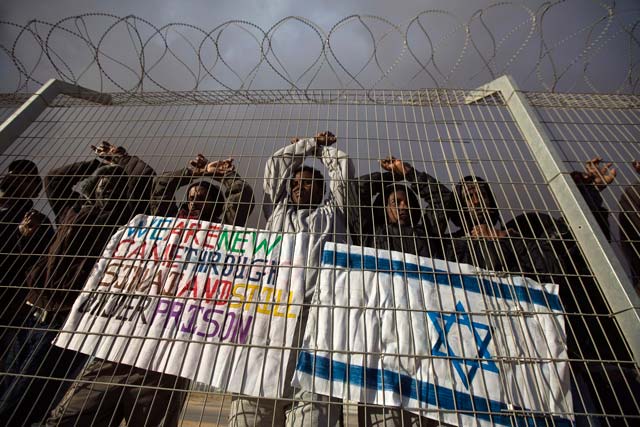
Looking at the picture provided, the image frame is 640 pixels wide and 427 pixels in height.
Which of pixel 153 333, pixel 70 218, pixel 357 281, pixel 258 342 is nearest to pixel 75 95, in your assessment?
pixel 70 218

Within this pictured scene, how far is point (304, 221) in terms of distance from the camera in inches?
101

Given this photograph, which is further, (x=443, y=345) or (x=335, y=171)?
(x=335, y=171)

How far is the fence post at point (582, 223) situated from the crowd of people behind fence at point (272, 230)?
16 centimetres

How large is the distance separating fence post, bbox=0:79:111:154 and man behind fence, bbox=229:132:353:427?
1.98m

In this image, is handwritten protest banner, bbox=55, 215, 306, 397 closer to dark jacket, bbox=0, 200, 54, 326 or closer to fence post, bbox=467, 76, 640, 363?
dark jacket, bbox=0, 200, 54, 326

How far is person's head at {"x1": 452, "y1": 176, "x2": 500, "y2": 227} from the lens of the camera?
1943 millimetres

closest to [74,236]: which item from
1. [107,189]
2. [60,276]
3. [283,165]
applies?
[60,276]

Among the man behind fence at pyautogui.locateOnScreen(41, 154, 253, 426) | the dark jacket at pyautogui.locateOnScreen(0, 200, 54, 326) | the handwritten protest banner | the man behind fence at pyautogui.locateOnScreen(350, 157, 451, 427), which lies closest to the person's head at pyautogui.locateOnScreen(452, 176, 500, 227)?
the man behind fence at pyautogui.locateOnScreen(350, 157, 451, 427)

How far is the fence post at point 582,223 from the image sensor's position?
1.60 meters

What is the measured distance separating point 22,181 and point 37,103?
0.81 meters

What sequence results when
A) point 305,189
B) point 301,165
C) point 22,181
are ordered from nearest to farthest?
point 22,181
point 301,165
point 305,189

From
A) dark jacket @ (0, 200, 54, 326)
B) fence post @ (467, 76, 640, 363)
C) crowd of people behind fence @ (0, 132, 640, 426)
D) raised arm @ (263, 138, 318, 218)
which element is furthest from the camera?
raised arm @ (263, 138, 318, 218)

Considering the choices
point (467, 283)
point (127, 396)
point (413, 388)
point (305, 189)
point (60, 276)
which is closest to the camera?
point (413, 388)

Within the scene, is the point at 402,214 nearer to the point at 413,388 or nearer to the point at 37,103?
the point at 413,388
